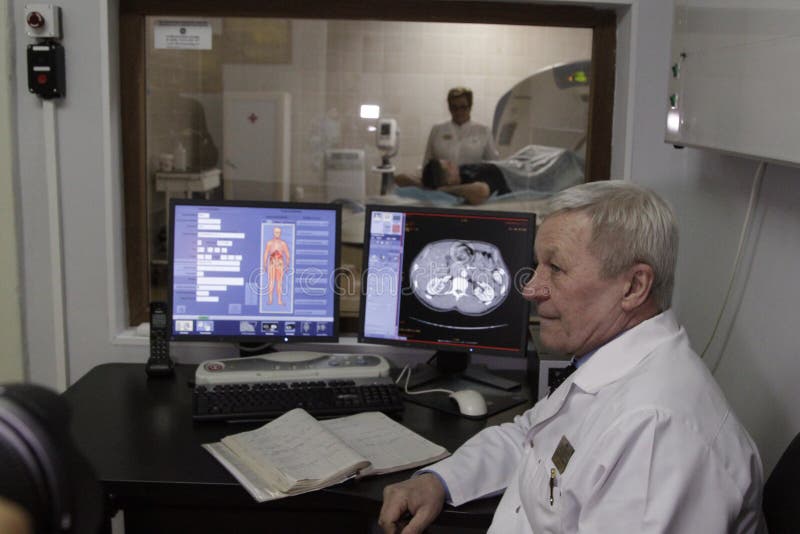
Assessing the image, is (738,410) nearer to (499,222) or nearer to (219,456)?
(499,222)

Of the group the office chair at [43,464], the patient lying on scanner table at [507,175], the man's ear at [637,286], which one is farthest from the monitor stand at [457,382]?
the office chair at [43,464]

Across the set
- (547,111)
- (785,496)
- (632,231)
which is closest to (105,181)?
(547,111)

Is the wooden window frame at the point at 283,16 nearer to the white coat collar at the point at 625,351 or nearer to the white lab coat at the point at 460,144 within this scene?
the white lab coat at the point at 460,144

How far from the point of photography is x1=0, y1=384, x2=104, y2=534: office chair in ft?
1.52

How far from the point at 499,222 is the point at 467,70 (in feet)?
2.03

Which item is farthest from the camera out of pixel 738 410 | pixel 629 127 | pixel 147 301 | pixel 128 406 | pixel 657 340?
pixel 147 301

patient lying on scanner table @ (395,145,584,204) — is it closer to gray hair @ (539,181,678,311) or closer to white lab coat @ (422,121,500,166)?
white lab coat @ (422,121,500,166)

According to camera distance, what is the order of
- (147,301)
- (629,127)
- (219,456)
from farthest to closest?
(147,301) < (629,127) < (219,456)

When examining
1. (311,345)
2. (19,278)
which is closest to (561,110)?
(311,345)

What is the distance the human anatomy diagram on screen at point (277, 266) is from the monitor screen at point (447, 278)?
0.66 ft

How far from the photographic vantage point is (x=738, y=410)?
1.93m

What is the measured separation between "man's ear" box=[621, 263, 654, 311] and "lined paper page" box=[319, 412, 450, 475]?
21.7 inches

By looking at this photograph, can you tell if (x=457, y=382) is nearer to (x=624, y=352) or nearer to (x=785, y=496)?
(x=624, y=352)

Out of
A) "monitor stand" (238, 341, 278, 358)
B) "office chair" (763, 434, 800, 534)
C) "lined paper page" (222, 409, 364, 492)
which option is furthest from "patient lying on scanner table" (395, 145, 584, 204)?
"office chair" (763, 434, 800, 534)
